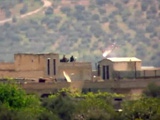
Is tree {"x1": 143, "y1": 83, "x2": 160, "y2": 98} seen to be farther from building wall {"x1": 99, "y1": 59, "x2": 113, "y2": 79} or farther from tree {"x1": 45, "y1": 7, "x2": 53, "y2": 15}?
tree {"x1": 45, "y1": 7, "x2": 53, "y2": 15}

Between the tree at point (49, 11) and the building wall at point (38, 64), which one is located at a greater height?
the tree at point (49, 11)

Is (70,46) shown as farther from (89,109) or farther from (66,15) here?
(89,109)

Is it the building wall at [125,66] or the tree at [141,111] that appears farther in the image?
the building wall at [125,66]

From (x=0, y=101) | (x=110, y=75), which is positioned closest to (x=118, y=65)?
(x=110, y=75)

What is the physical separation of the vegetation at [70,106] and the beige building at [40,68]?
5.20 m

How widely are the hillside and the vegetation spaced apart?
179 ft

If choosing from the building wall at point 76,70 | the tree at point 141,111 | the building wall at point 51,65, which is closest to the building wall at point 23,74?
the building wall at point 51,65

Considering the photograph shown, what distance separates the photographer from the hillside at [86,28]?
170125 millimetres

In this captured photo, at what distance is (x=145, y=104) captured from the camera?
97438mm

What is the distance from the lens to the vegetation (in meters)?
96.1

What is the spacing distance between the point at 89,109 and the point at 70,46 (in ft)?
258

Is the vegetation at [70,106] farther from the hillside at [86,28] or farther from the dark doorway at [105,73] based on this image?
the hillside at [86,28]

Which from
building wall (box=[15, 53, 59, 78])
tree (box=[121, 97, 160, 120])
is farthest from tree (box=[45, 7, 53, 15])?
tree (box=[121, 97, 160, 120])

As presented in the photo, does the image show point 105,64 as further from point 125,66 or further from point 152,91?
point 152,91
